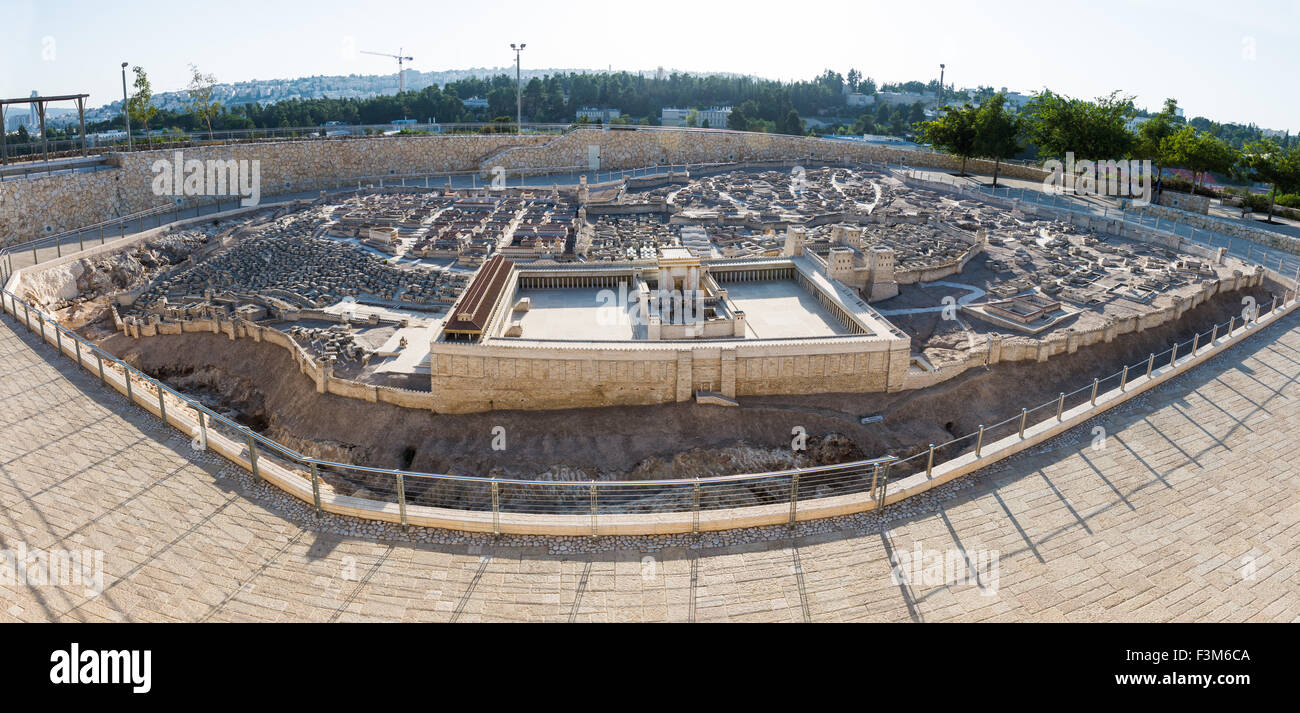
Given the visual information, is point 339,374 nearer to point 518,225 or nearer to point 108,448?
point 108,448

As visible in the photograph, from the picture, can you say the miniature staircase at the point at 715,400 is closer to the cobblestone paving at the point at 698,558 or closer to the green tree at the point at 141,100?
the cobblestone paving at the point at 698,558

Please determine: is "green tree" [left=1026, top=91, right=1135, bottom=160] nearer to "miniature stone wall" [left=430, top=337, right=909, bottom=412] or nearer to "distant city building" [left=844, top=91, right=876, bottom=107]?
"miniature stone wall" [left=430, top=337, right=909, bottom=412]

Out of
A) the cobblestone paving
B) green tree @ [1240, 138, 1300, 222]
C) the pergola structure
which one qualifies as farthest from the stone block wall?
green tree @ [1240, 138, 1300, 222]

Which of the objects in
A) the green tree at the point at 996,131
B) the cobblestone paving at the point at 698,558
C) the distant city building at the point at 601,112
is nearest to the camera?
the cobblestone paving at the point at 698,558

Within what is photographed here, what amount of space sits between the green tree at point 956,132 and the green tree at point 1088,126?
188 inches

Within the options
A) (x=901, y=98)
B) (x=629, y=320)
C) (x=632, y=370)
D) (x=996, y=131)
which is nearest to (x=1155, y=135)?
(x=996, y=131)

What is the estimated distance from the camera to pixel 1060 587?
11.1 m

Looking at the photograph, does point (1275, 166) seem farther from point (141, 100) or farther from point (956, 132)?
point (141, 100)

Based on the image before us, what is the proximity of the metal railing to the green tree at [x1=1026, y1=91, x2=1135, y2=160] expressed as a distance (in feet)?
98.9

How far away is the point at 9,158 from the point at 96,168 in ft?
13.7

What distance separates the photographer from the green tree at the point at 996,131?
2238 inches

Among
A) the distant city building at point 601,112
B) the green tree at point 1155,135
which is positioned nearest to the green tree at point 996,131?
the green tree at point 1155,135

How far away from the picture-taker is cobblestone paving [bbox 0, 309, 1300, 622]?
34.0 ft

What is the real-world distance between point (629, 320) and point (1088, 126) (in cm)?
4210
